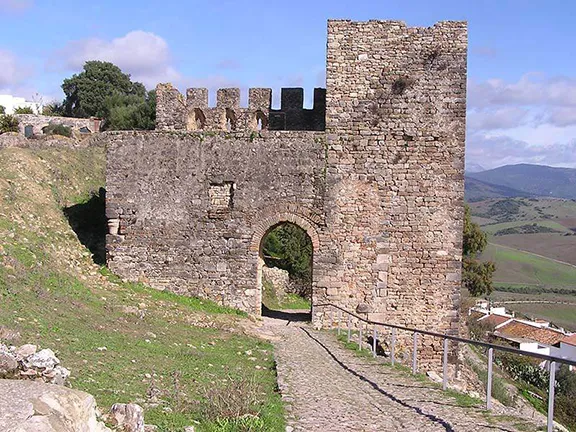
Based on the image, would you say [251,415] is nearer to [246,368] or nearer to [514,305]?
[246,368]

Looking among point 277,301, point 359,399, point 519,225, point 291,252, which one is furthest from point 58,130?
point 519,225

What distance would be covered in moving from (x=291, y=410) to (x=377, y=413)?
1.08 metres

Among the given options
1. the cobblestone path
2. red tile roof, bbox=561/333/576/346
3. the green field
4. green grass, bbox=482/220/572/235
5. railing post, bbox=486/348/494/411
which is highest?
railing post, bbox=486/348/494/411

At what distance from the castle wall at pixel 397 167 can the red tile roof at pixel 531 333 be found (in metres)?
22.0

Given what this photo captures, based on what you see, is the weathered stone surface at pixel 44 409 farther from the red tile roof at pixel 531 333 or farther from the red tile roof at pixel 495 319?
the red tile roof at pixel 495 319

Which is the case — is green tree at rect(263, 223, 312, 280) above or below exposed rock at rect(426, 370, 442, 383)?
above

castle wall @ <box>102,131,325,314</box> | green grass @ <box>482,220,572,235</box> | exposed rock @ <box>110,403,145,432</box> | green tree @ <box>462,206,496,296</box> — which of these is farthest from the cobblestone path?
green grass @ <box>482,220,572,235</box>

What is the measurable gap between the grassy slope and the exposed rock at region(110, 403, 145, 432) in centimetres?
56

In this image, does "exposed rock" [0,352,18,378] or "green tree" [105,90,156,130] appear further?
"green tree" [105,90,156,130]

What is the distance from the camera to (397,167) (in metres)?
16.1

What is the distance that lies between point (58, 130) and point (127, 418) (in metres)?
31.8

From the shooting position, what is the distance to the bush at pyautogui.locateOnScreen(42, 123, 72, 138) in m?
34.7

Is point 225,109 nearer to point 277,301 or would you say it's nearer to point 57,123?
point 277,301

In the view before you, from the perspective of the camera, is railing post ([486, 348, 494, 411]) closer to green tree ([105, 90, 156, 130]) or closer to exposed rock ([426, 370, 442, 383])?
exposed rock ([426, 370, 442, 383])
